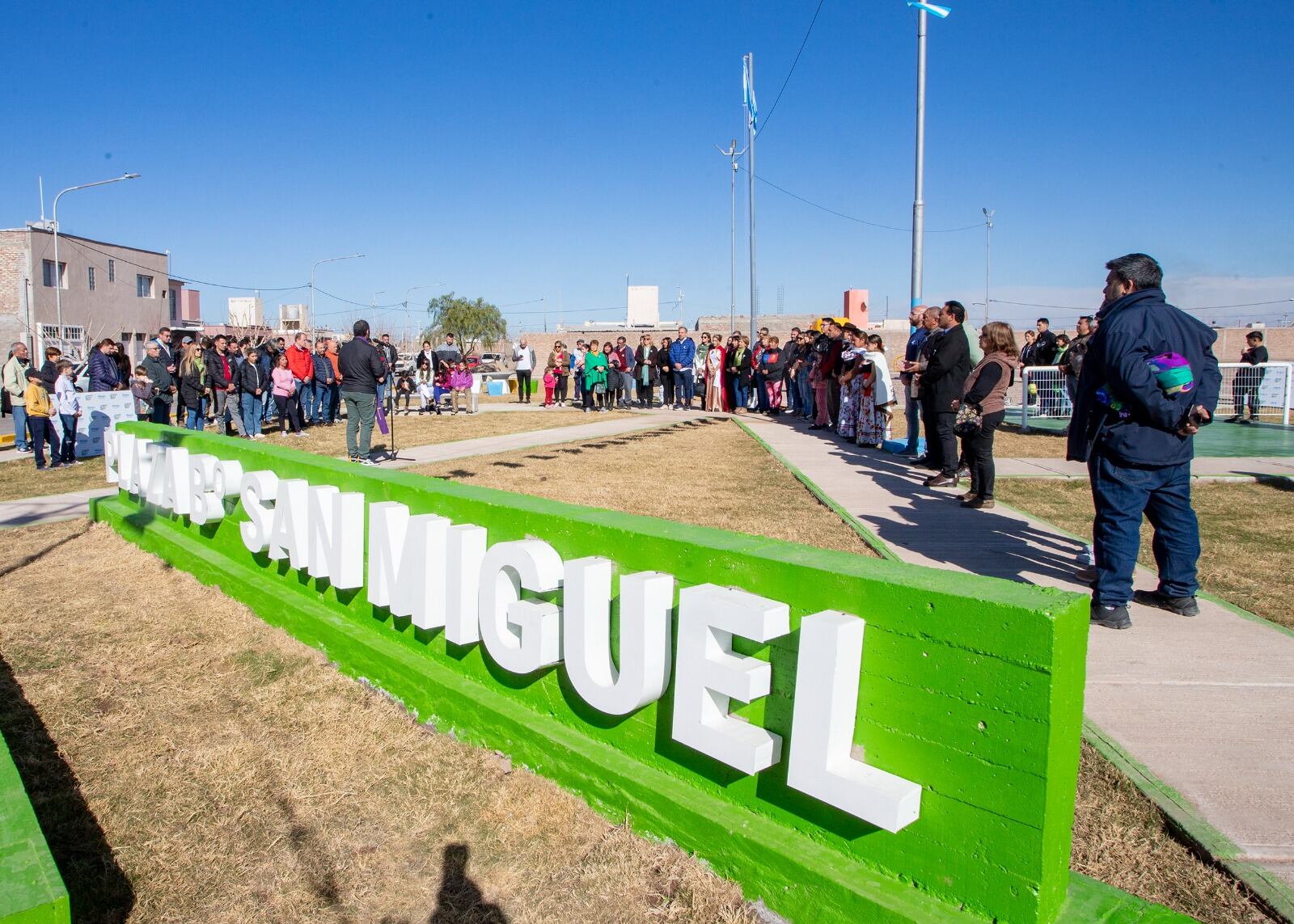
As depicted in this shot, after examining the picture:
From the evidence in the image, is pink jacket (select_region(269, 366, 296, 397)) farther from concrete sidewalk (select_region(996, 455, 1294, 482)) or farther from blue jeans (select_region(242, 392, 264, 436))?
concrete sidewalk (select_region(996, 455, 1294, 482))

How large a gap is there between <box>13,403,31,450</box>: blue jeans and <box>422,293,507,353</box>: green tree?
194 feet

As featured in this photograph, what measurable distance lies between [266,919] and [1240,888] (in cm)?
273

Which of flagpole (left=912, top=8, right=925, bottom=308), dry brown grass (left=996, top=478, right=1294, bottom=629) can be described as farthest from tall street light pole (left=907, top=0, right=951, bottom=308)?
dry brown grass (left=996, top=478, right=1294, bottom=629)

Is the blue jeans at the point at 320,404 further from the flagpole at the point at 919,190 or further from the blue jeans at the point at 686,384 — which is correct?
the flagpole at the point at 919,190

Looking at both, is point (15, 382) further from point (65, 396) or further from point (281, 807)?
point (281, 807)

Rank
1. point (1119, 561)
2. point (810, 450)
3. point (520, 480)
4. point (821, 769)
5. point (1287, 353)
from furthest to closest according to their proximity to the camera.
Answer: point (1287, 353), point (810, 450), point (520, 480), point (1119, 561), point (821, 769)

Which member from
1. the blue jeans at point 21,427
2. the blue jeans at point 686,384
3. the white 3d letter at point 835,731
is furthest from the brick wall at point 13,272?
the white 3d letter at point 835,731

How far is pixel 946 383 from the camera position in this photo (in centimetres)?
866

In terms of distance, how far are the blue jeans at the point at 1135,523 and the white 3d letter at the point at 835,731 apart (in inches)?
110

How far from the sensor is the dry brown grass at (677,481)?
287 inches

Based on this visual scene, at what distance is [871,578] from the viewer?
7.53 ft

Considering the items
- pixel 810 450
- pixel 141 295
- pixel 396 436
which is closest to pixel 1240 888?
pixel 810 450

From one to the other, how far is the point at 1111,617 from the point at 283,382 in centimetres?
1414

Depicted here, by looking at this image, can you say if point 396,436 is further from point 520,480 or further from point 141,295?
point 141,295
